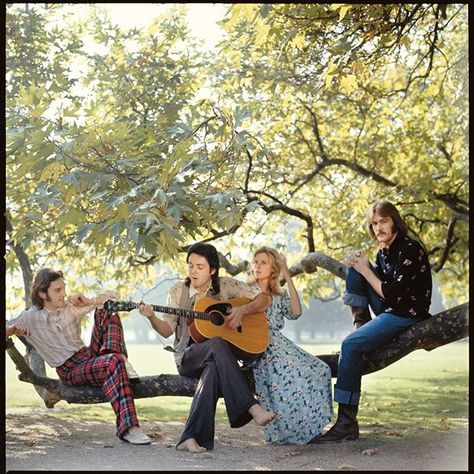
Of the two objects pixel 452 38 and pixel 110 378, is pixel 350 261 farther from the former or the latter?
pixel 452 38

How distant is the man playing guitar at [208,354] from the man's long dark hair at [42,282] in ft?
1.75

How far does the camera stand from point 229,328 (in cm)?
386

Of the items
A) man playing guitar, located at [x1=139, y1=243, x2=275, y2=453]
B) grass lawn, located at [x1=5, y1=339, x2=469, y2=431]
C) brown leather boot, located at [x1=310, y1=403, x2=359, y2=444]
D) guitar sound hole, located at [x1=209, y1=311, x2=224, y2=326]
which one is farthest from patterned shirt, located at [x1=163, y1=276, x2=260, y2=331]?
grass lawn, located at [x1=5, y1=339, x2=469, y2=431]

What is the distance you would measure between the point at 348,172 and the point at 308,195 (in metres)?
0.45

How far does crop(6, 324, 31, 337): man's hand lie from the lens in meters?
3.86

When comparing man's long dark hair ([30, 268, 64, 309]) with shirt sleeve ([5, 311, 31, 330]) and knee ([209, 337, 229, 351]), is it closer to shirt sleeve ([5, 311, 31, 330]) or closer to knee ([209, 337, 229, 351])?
shirt sleeve ([5, 311, 31, 330])

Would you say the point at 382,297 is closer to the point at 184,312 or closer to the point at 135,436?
the point at 184,312

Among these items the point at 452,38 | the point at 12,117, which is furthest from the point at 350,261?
the point at 452,38

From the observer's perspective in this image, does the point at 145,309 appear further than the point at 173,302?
No

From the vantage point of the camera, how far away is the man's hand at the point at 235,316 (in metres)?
3.84

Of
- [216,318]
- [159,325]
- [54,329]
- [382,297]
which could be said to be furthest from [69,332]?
[382,297]

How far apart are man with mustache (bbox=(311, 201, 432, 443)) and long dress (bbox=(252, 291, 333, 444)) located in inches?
3.0

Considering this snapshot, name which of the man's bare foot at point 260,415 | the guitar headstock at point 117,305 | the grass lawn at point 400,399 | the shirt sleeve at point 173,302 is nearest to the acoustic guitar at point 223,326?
the shirt sleeve at point 173,302

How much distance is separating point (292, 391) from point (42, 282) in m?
1.27
